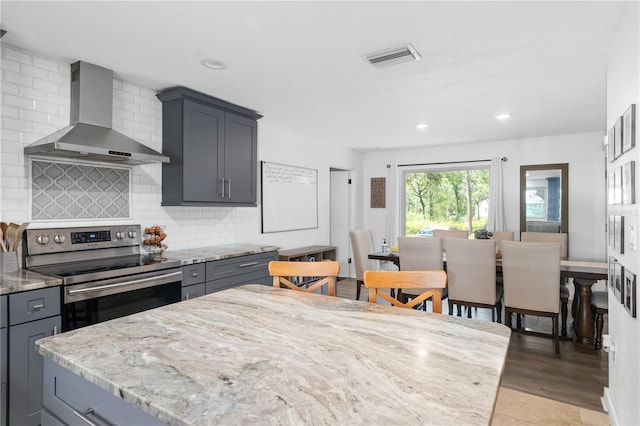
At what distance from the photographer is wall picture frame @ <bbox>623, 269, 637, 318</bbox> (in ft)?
5.49

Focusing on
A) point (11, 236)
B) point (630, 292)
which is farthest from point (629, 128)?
point (11, 236)

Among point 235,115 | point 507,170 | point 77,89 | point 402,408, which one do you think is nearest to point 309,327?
point 402,408

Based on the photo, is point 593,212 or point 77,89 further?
point 593,212

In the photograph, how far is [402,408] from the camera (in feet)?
2.55

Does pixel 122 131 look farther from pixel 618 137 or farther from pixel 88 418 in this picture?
pixel 618 137

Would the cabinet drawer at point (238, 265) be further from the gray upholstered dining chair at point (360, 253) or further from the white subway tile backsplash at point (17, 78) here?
the white subway tile backsplash at point (17, 78)

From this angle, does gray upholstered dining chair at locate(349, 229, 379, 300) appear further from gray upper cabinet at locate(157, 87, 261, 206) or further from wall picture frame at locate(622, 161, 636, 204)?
wall picture frame at locate(622, 161, 636, 204)

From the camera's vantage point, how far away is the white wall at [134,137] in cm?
244

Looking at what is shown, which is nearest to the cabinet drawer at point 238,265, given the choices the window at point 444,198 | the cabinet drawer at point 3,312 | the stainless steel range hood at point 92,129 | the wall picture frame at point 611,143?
the stainless steel range hood at point 92,129

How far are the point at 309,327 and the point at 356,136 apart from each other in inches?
171

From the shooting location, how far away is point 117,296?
8.03 feet

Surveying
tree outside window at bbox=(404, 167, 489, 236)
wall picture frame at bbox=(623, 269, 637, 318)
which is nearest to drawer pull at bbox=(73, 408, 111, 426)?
wall picture frame at bbox=(623, 269, 637, 318)

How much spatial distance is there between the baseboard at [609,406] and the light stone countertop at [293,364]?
1.55 m

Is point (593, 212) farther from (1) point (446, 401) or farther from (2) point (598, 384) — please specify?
(1) point (446, 401)
